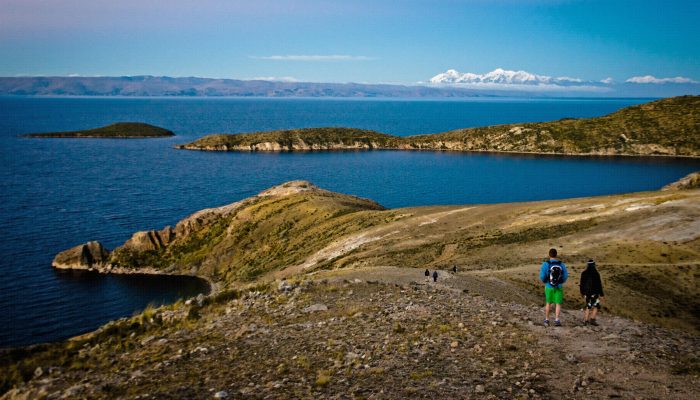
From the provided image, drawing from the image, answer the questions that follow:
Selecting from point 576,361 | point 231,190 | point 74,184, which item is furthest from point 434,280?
point 74,184

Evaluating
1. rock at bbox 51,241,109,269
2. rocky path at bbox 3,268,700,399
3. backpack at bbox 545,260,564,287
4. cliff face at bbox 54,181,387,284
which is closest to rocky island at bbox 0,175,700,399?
rocky path at bbox 3,268,700,399

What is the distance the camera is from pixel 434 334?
19.9m

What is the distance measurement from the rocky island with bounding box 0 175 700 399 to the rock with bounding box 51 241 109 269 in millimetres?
39452

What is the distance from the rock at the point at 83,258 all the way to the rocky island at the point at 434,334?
39.5 meters

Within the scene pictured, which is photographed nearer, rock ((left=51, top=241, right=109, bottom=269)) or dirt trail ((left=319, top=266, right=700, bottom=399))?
dirt trail ((left=319, top=266, right=700, bottom=399))

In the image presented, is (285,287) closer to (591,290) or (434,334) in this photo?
(434,334)

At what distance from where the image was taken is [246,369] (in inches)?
679

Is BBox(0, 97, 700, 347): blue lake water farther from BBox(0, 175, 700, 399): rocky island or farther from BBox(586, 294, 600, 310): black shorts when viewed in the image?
A: BBox(586, 294, 600, 310): black shorts

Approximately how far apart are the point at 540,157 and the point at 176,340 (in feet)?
592

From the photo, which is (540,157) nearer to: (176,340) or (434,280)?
(434,280)

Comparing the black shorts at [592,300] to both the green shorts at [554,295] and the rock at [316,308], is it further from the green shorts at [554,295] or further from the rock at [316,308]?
the rock at [316,308]

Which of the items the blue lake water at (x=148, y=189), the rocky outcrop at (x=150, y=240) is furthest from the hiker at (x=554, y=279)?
the rocky outcrop at (x=150, y=240)

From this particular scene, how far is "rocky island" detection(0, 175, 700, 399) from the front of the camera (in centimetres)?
1566

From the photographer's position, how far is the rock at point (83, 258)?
66500 millimetres
